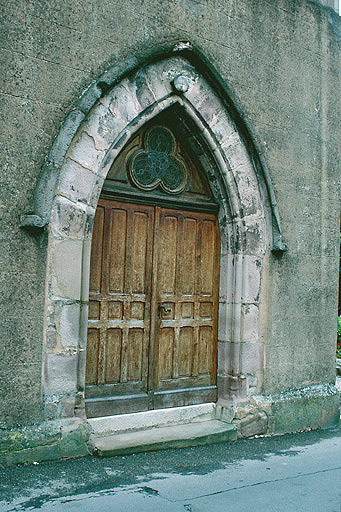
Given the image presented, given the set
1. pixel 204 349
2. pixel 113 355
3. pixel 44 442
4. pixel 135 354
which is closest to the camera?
pixel 44 442

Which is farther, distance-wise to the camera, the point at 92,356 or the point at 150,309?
the point at 150,309

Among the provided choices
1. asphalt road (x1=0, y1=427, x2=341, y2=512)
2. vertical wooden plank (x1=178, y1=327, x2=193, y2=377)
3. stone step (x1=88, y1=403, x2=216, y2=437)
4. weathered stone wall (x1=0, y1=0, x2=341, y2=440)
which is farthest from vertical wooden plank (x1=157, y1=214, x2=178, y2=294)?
asphalt road (x1=0, y1=427, x2=341, y2=512)

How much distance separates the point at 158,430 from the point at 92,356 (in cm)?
94

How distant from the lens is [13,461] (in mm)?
3932

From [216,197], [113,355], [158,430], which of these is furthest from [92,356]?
[216,197]

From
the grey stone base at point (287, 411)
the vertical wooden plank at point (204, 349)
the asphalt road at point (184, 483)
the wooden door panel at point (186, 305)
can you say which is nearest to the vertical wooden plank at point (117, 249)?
the wooden door panel at point (186, 305)

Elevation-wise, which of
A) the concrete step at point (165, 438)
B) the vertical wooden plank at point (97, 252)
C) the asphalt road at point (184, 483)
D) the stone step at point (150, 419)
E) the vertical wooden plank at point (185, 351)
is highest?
the vertical wooden plank at point (97, 252)

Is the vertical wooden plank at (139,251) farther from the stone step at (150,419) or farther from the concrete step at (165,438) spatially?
the concrete step at (165,438)

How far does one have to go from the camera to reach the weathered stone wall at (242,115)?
403 centimetres

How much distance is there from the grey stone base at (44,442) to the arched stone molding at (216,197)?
114 mm

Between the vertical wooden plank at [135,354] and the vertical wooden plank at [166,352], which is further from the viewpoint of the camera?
the vertical wooden plank at [166,352]

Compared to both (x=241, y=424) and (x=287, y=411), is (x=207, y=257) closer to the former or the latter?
(x=241, y=424)

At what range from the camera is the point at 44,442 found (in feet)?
13.4

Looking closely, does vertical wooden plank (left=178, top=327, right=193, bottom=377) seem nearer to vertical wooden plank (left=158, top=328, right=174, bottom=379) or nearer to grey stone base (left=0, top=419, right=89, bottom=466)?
vertical wooden plank (left=158, top=328, right=174, bottom=379)
